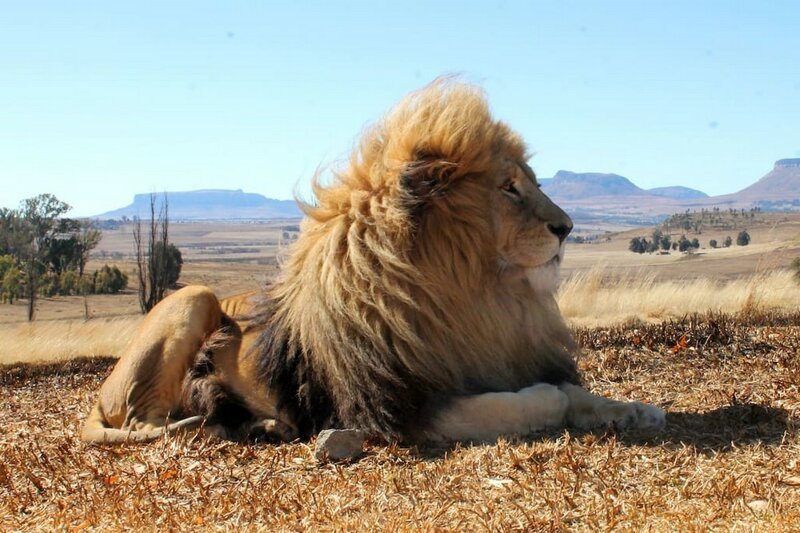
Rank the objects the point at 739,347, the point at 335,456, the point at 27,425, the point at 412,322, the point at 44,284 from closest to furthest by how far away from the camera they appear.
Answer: the point at 335,456 < the point at 412,322 < the point at 27,425 < the point at 739,347 < the point at 44,284

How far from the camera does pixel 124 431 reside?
476 centimetres

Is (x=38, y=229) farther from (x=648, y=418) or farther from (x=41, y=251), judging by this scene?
(x=648, y=418)

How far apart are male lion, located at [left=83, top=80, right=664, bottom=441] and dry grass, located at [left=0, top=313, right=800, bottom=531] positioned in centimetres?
19

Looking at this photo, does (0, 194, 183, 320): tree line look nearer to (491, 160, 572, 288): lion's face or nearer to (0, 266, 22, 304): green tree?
(0, 266, 22, 304): green tree

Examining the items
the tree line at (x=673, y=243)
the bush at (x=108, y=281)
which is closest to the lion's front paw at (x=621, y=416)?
the bush at (x=108, y=281)

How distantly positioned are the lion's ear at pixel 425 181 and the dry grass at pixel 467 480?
1081mm

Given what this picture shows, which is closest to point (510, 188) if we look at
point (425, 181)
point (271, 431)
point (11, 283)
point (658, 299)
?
point (425, 181)

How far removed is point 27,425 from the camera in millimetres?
5621

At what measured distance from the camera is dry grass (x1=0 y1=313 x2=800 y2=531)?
10.0 ft

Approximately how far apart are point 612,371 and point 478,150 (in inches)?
84.5

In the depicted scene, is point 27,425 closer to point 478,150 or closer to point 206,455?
point 206,455

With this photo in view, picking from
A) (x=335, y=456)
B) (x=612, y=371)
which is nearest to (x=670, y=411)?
(x=612, y=371)

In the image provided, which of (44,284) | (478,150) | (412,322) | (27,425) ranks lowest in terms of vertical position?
(44,284)

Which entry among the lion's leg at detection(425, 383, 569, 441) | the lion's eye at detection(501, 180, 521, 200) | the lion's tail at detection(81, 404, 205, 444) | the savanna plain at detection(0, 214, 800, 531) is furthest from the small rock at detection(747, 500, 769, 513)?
the lion's tail at detection(81, 404, 205, 444)
